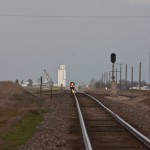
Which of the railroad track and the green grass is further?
the green grass

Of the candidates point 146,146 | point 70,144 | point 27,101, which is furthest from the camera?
point 27,101

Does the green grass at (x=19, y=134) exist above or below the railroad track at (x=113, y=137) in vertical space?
below

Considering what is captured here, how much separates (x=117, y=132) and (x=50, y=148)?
4655 mm

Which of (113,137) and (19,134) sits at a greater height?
(113,137)

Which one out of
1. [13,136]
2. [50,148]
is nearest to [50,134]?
[13,136]

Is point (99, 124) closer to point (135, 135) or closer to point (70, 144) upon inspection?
point (135, 135)

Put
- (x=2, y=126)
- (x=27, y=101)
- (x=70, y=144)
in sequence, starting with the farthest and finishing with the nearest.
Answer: (x=27, y=101), (x=2, y=126), (x=70, y=144)

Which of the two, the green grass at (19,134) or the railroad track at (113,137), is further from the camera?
the green grass at (19,134)

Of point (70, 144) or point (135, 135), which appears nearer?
point (70, 144)

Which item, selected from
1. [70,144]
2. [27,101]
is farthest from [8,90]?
[70,144]

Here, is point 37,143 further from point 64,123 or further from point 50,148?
point 64,123

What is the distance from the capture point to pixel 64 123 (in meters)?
24.5

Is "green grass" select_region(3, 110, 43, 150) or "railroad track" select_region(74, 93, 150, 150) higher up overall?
"railroad track" select_region(74, 93, 150, 150)

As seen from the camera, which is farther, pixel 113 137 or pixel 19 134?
pixel 19 134
